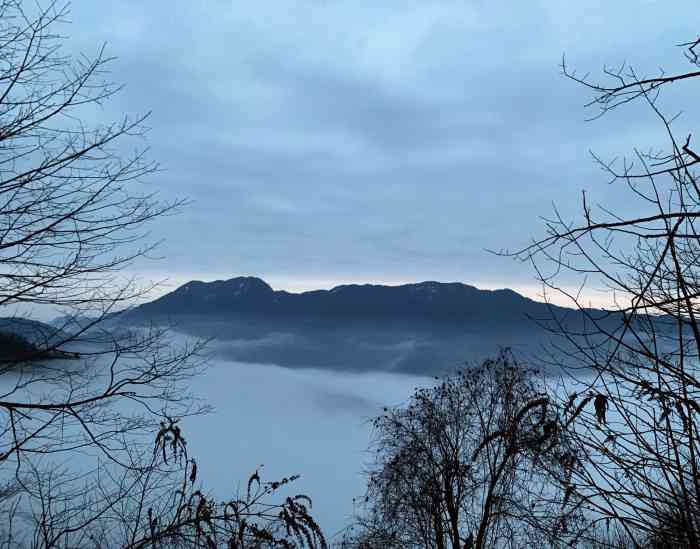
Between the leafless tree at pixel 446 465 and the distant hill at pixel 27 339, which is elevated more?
the distant hill at pixel 27 339

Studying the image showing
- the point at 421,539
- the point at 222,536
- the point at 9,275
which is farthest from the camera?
the point at 421,539

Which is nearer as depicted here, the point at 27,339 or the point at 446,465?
the point at 27,339

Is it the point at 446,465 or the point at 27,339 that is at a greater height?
the point at 27,339

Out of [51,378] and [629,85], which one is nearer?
[629,85]

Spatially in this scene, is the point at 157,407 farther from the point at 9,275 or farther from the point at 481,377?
the point at 481,377

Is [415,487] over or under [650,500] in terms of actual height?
under

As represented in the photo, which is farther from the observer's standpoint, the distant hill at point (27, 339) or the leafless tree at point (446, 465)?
the leafless tree at point (446, 465)

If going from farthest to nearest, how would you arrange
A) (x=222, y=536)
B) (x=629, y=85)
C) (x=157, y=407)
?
1. (x=157, y=407)
2. (x=222, y=536)
3. (x=629, y=85)

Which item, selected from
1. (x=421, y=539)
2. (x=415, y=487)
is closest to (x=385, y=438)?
(x=415, y=487)

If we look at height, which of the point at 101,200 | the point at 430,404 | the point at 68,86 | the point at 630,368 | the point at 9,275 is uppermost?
the point at 68,86

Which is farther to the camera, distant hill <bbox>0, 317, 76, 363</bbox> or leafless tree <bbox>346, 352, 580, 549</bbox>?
leafless tree <bbox>346, 352, 580, 549</bbox>

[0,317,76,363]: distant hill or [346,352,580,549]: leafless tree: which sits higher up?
[0,317,76,363]: distant hill

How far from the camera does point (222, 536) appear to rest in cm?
458

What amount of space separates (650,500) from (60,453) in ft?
19.4
